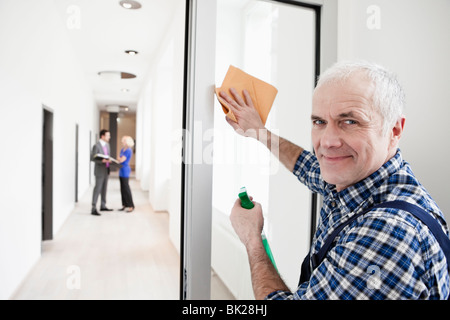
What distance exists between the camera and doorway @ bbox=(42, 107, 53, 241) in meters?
3.41

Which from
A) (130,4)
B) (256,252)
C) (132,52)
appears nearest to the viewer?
(256,252)

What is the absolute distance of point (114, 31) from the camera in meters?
3.48

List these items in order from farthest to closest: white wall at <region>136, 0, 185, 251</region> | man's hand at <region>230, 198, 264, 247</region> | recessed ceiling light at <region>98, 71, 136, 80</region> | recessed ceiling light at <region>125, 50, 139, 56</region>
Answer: recessed ceiling light at <region>98, 71, 136, 80</region> < recessed ceiling light at <region>125, 50, 139, 56</region> < white wall at <region>136, 0, 185, 251</region> < man's hand at <region>230, 198, 264, 247</region>

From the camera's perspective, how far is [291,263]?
1232mm

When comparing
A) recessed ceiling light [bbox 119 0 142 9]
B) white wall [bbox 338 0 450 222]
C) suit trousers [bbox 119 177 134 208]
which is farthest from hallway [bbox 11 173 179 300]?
recessed ceiling light [bbox 119 0 142 9]

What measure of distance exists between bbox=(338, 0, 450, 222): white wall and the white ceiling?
194 cm

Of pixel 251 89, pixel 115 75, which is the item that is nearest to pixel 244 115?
pixel 251 89

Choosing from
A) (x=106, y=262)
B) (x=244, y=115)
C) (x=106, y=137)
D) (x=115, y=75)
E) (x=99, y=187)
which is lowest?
(x=106, y=262)

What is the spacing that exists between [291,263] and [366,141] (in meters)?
0.73

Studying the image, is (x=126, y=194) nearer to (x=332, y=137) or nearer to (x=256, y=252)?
(x=256, y=252)

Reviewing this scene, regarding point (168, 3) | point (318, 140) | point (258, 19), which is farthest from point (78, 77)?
point (318, 140)

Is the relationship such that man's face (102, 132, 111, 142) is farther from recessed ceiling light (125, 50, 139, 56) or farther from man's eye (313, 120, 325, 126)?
man's eye (313, 120, 325, 126)

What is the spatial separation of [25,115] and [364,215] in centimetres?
262
